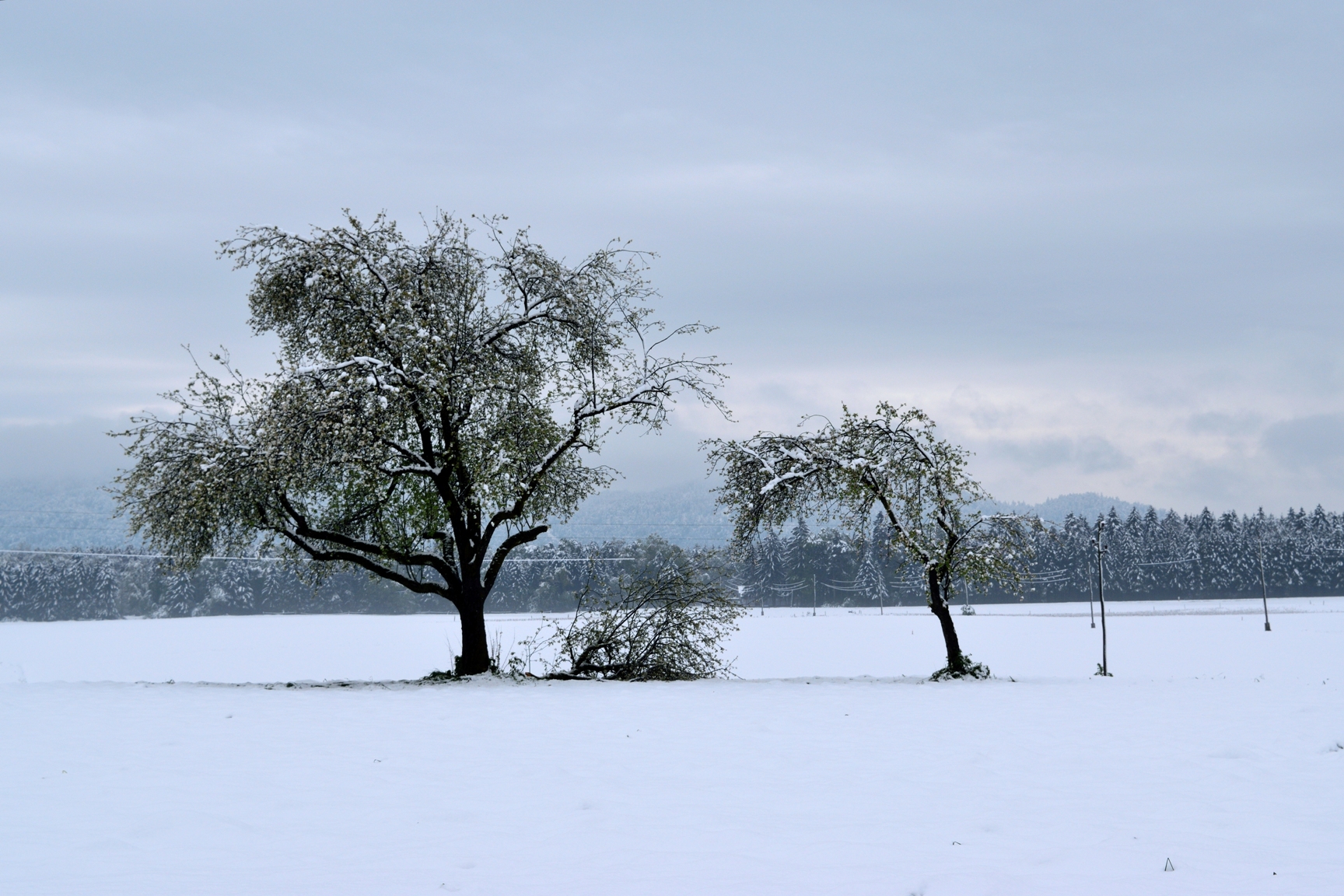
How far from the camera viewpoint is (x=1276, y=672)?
101ft

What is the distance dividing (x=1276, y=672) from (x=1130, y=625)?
43.0 metres

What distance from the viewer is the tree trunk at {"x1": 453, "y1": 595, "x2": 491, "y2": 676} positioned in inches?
852

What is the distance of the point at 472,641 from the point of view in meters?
21.8

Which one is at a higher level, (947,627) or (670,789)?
(947,627)

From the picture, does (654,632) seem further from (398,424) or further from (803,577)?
(803,577)

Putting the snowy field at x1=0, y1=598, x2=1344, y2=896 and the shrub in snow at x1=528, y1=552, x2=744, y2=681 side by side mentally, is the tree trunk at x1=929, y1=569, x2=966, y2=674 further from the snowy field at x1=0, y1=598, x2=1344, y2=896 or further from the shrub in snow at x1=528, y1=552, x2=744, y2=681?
the shrub in snow at x1=528, y1=552, x2=744, y2=681

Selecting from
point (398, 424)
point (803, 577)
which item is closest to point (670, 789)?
point (398, 424)

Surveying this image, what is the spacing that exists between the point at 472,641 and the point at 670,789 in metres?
13.1

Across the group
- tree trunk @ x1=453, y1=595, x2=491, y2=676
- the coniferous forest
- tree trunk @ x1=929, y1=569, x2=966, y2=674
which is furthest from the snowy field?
the coniferous forest

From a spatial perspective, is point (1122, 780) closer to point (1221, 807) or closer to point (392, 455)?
point (1221, 807)

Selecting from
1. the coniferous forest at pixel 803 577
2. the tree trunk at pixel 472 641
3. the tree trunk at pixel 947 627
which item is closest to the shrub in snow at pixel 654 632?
the tree trunk at pixel 472 641

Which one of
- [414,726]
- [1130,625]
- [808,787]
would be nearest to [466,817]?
[808,787]

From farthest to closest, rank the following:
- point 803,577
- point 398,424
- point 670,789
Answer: point 803,577 < point 398,424 < point 670,789

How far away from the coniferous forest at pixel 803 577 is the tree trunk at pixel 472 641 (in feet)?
329
